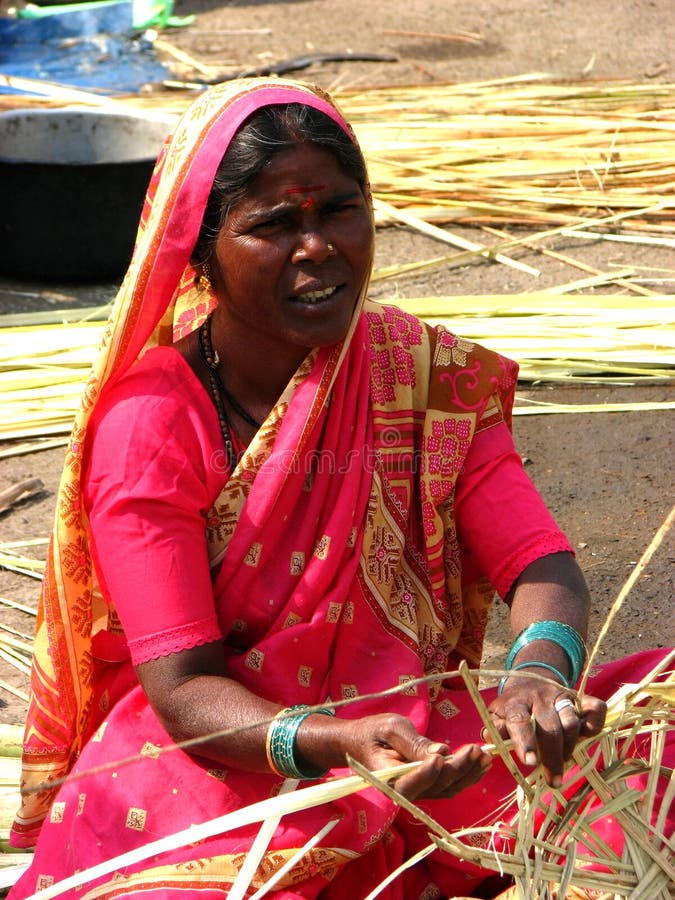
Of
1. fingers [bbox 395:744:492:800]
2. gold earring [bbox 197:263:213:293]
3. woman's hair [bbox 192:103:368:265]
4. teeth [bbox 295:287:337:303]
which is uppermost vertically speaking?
woman's hair [bbox 192:103:368:265]

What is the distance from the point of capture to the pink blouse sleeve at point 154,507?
1872 millimetres

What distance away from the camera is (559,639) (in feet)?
6.32

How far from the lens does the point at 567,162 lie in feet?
18.4

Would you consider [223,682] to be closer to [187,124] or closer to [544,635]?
[544,635]

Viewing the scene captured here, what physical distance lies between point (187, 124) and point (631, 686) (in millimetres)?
1060

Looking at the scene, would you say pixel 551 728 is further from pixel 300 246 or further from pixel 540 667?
pixel 300 246

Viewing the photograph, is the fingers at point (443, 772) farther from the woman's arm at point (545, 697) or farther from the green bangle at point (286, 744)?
the green bangle at point (286, 744)

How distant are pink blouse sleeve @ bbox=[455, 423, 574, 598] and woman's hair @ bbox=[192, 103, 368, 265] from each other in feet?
1.69

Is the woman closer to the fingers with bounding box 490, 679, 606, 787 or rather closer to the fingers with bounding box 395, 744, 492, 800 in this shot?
the fingers with bounding box 490, 679, 606, 787

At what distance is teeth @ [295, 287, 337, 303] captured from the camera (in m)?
1.93

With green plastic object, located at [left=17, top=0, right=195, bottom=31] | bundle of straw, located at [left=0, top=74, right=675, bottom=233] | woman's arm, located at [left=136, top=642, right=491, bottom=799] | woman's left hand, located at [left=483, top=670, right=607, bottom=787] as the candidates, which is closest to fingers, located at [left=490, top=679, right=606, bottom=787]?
woman's left hand, located at [left=483, top=670, right=607, bottom=787]

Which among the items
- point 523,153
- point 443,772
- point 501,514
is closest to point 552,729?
point 443,772

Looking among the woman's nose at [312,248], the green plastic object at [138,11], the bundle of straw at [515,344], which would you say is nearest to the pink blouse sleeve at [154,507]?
the woman's nose at [312,248]

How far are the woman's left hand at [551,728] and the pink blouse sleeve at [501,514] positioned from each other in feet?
1.36
